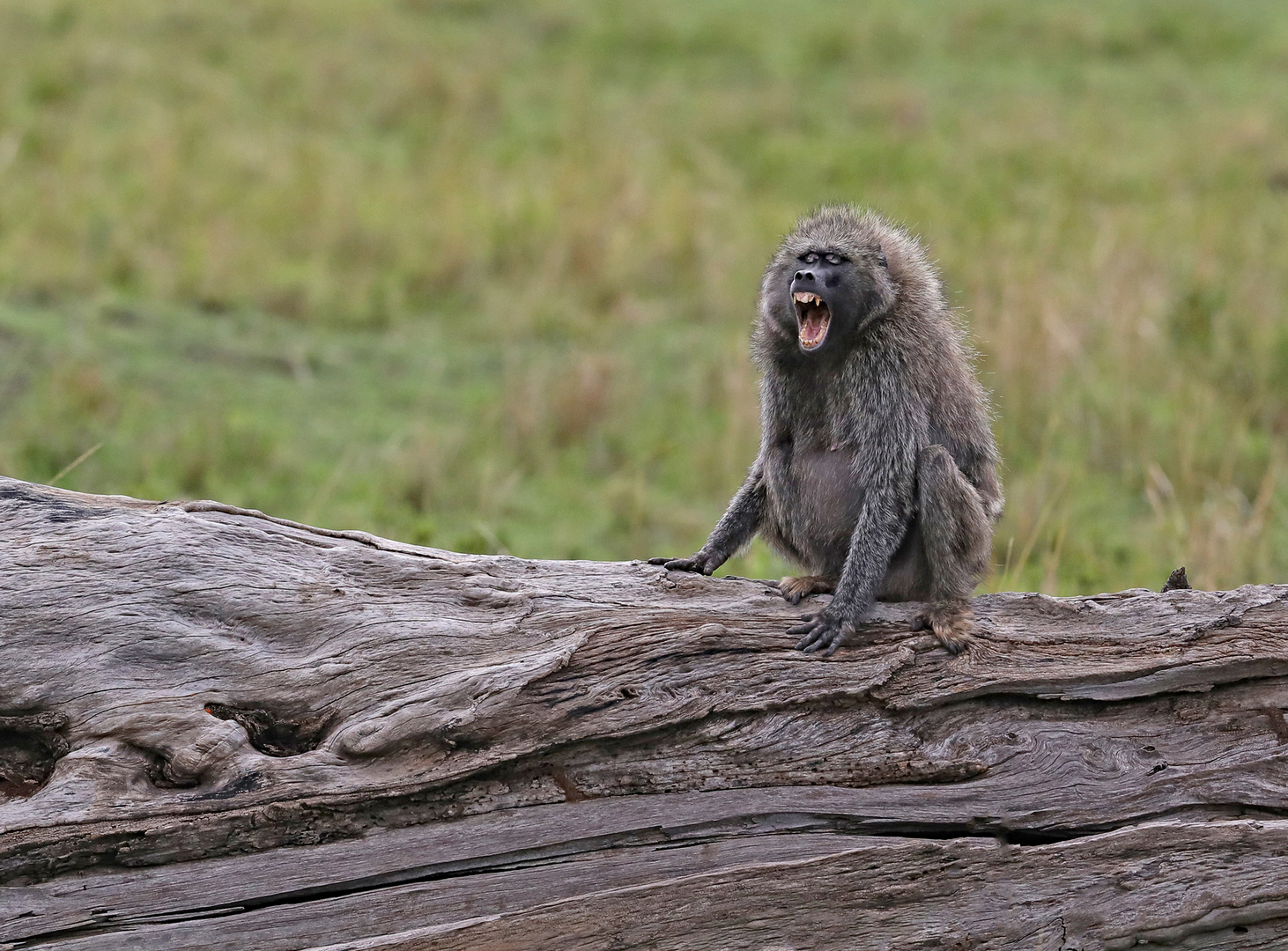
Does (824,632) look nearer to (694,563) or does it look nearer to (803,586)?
(803,586)

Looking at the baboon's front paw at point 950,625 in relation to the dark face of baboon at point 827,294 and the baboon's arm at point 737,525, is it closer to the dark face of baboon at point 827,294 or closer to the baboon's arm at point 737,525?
the baboon's arm at point 737,525

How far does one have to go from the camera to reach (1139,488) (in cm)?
716

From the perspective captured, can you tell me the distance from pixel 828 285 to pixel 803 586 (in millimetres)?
870

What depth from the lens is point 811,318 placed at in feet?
12.8

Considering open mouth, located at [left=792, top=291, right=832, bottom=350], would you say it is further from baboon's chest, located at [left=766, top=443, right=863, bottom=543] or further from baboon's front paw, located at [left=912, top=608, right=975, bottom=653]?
baboon's front paw, located at [left=912, top=608, right=975, bottom=653]

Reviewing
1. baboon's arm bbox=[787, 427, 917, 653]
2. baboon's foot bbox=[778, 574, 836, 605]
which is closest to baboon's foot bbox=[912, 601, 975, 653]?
baboon's arm bbox=[787, 427, 917, 653]

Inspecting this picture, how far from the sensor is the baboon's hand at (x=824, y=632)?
3.40m

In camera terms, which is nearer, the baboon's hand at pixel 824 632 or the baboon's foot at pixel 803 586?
the baboon's hand at pixel 824 632

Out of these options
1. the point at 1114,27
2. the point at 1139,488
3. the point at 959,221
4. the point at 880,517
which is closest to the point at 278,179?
the point at 959,221

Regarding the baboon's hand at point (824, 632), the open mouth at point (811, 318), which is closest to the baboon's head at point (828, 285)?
the open mouth at point (811, 318)

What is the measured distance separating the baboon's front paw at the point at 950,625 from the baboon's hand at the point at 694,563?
0.65 m

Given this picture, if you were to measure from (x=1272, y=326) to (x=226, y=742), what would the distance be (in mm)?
7459

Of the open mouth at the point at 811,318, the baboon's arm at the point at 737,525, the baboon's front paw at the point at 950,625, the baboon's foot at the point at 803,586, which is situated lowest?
the baboon's front paw at the point at 950,625

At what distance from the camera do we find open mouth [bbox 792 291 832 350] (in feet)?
12.4
